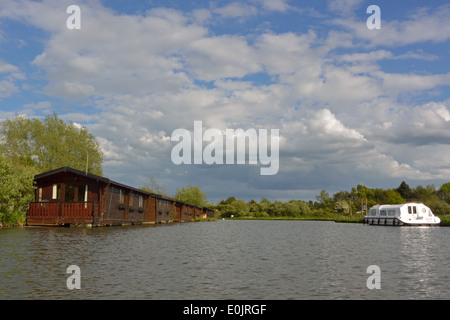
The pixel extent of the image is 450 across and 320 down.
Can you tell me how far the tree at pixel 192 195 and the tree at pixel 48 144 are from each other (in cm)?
4346

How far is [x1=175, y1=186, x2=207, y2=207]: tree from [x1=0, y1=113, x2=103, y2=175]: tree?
143ft

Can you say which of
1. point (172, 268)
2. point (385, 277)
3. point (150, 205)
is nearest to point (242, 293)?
point (172, 268)

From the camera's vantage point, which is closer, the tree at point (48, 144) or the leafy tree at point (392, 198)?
the tree at point (48, 144)

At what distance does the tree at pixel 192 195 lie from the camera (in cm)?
10462

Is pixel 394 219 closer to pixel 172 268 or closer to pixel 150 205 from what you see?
pixel 150 205

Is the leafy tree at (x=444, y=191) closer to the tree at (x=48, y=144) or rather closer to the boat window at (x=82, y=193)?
the tree at (x=48, y=144)

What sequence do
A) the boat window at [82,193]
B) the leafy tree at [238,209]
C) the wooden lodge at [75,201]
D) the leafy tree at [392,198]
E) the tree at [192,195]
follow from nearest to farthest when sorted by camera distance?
the wooden lodge at [75,201] → the boat window at [82,193] → the tree at [192,195] → the leafy tree at [238,209] → the leafy tree at [392,198]

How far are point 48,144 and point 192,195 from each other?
51297 millimetres

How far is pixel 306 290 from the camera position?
34.0ft

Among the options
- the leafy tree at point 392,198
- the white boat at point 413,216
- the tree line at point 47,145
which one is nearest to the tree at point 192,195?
the tree line at point 47,145

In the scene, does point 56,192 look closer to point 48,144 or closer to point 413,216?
point 48,144

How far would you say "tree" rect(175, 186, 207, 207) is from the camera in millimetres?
104625

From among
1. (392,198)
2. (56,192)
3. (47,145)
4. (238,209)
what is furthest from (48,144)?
(392,198)
